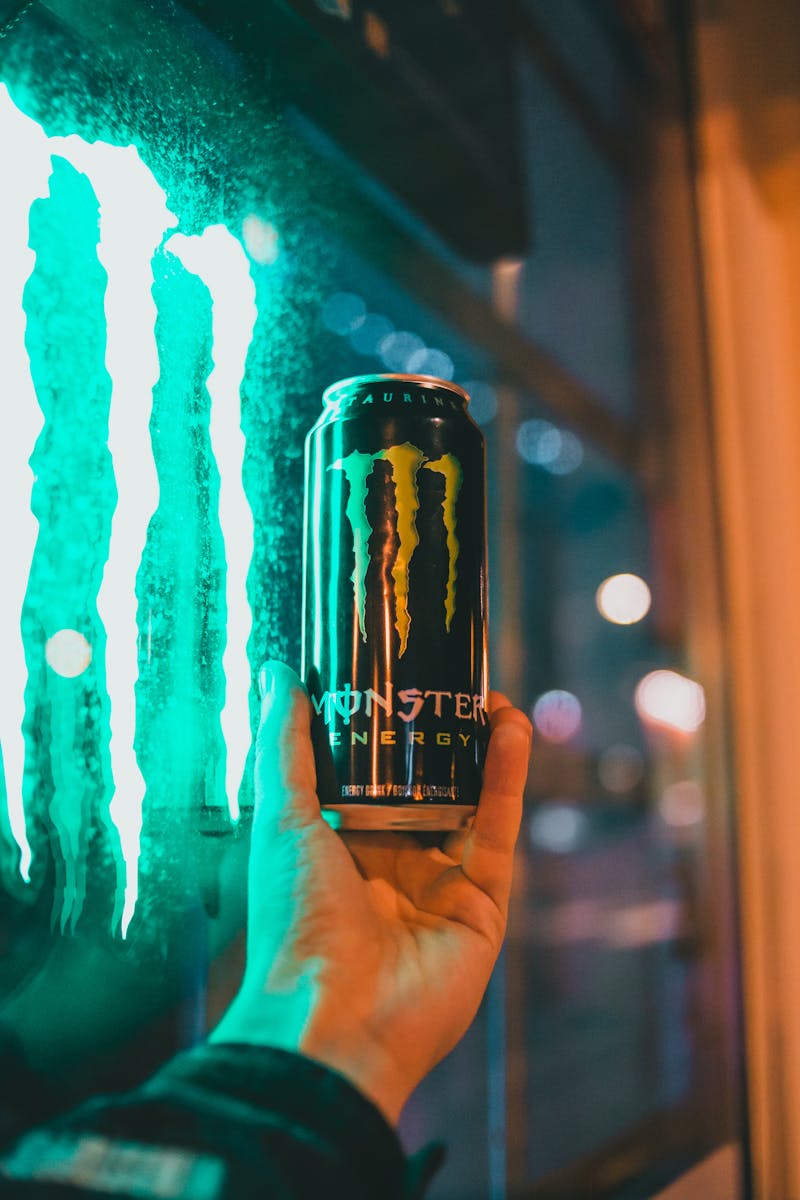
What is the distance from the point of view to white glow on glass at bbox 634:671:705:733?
1510 millimetres

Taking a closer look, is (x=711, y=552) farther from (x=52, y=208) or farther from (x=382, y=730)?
(x=52, y=208)

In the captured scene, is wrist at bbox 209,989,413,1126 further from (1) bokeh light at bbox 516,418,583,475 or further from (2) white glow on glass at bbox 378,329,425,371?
(1) bokeh light at bbox 516,418,583,475

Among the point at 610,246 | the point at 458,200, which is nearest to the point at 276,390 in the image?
the point at 458,200

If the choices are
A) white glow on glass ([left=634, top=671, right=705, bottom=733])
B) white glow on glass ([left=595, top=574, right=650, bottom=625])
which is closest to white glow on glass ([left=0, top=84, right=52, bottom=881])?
white glow on glass ([left=634, top=671, right=705, bottom=733])

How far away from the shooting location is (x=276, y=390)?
0.76 meters

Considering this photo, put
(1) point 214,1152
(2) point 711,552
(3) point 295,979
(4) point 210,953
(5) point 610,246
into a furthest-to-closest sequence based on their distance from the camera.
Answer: (5) point 610,246, (2) point 711,552, (4) point 210,953, (3) point 295,979, (1) point 214,1152

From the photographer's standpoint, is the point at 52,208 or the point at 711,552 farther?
the point at 711,552

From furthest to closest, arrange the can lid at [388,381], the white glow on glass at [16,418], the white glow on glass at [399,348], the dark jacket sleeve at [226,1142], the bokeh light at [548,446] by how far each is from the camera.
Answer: the bokeh light at [548,446] → the white glow on glass at [399,348] → the can lid at [388,381] → the white glow on glass at [16,418] → the dark jacket sleeve at [226,1142]

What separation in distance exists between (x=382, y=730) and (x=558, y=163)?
1.48m

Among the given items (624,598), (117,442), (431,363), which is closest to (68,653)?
(117,442)

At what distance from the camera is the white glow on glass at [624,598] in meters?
2.08

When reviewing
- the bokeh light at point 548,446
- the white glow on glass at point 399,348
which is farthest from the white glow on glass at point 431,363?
the bokeh light at point 548,446

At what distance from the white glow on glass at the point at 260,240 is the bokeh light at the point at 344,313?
0.09m

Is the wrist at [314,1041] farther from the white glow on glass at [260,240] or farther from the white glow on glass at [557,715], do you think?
the white glow on glass at [557,715]
